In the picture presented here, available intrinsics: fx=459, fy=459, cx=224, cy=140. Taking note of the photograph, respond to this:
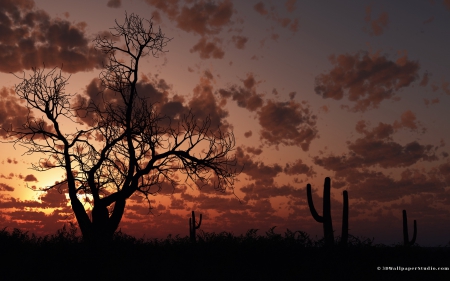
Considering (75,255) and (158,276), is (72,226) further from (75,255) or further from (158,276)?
(158,276)

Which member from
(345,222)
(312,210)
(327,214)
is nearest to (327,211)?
(327,214)

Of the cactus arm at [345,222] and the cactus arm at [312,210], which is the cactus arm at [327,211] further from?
the cactus arm at [345,222]

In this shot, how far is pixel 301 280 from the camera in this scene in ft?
38.7

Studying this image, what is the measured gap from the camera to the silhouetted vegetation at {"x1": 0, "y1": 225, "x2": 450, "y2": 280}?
1205 centimetres

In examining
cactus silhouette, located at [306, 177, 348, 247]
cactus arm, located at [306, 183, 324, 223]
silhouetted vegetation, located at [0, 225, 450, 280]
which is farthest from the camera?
cactus arm, located at [306, 183, 324, 223]

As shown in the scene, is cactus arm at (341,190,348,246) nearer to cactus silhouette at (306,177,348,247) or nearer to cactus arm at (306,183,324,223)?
cactus silhouette at (306,177,348,247)

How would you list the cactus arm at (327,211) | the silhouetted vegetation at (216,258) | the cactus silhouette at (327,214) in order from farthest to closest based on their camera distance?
the cactus arm at (327,211), the cactus silhouette at (327,214), the silhouetted vegetation at (216,258)

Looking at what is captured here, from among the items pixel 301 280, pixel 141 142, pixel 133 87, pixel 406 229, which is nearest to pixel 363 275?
pixel 301 280

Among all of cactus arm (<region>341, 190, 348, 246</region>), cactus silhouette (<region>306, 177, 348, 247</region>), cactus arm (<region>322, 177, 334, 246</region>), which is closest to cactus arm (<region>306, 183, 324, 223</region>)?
cactus silhouette (<region>306, 177, 348, 247</region>)

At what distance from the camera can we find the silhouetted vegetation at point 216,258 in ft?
39.5

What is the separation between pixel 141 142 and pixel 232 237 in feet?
24.7

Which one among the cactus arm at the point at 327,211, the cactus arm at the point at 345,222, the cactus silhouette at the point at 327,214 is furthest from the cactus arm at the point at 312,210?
the cactus arm at the point at 345,222

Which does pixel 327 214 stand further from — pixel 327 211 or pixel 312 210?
pixel 312 210

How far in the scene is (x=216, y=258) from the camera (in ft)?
44.1
